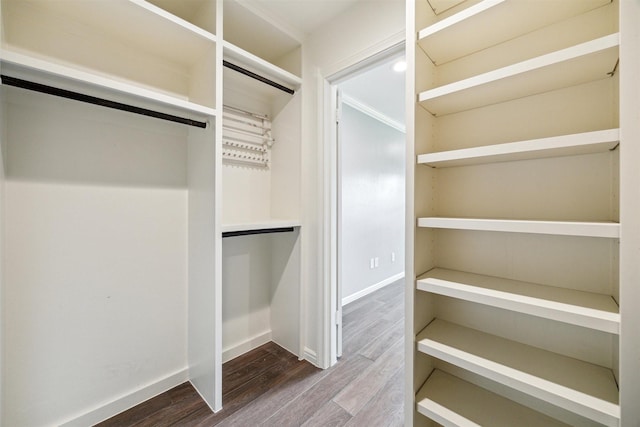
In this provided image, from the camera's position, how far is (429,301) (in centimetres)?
124

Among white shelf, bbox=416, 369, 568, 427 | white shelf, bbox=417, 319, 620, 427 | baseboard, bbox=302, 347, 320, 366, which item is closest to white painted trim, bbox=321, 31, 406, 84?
white shelf, bbox=417, 319, 620, 427

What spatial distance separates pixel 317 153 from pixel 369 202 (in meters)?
1.91

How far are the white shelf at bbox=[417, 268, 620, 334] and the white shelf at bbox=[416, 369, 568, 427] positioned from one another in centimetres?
48

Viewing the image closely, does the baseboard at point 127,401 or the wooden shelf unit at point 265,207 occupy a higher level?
the wooden shelf unit at point 265,207

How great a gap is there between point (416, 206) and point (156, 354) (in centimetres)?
186

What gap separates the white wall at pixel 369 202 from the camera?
10.6 ft

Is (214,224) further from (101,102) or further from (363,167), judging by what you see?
(363,167)

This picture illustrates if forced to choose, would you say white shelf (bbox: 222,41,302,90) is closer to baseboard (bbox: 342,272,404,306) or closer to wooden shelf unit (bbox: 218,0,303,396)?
wooden shelf unit (bbox: 218,0,303,396)

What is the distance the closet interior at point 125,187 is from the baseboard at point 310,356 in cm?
10

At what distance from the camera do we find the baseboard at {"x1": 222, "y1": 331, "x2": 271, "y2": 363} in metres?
2.02

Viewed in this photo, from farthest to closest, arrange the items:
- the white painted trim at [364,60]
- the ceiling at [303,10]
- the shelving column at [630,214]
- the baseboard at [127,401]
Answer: the ceiling at [303,10], the white painted trim at [364,60], the baseboard at [127,401], the shelving column at [630,214]

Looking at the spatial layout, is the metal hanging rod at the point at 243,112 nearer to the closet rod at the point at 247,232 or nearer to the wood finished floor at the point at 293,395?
the closet rod at the point at 247,232

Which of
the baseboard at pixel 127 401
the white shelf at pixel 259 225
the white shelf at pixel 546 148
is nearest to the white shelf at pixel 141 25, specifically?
the white shelf at pixel 259 225

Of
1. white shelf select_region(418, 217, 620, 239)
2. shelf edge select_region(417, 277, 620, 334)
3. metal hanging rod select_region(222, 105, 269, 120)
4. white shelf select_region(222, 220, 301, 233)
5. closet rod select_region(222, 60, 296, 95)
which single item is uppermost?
closet rod select_region(222, 60, 296, 95)
